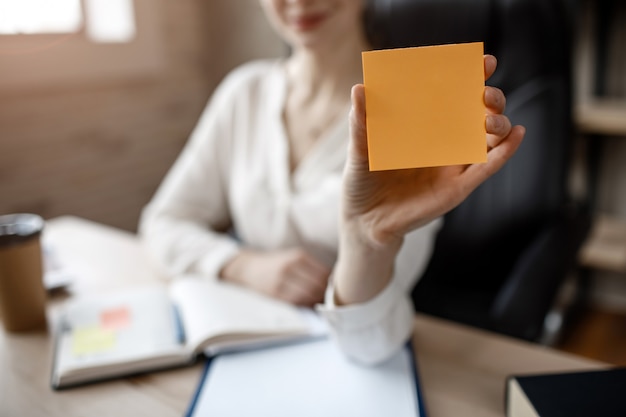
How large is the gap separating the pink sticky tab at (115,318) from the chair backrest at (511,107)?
0.56 m

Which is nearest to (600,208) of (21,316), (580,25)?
(580,25)

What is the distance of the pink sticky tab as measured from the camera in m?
0.75

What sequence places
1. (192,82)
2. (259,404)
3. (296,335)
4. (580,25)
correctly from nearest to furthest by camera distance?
1. (259,404)
2. (296,335)
3. (580,25)
4. (192,82)

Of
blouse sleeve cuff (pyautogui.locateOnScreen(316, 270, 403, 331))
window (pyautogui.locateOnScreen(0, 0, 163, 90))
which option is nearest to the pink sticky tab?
blouse sleeve cuff (pyautogui.locateOnScreen(316, 270, 403, 331))

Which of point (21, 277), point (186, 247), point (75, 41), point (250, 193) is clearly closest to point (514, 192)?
point (250, 193)

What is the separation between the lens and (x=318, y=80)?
1020 mm

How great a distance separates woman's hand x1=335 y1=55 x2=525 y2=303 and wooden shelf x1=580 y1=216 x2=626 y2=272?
1.30 meters

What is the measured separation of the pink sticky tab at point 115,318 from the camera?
0.75 metres

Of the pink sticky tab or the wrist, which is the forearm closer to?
the pink sticky tab

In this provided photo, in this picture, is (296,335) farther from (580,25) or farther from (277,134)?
(580,25)

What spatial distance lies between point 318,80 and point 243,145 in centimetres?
19

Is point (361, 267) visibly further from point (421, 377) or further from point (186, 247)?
point (186, 247)

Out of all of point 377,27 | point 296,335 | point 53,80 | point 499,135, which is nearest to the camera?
point 499,135

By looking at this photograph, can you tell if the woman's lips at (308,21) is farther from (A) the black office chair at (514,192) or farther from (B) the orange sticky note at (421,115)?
(B) the orange sticky note at (421,115)
